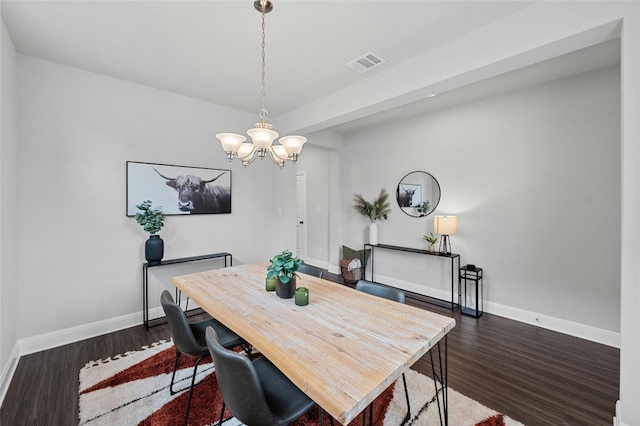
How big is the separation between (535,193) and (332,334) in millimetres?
3106

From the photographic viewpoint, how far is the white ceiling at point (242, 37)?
1.89 m

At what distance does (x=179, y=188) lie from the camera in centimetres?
339

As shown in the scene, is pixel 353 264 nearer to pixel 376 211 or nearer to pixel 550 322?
pixel 376 211

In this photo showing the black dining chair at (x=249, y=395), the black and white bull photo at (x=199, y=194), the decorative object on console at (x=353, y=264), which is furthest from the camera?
the decorative object on console at (x=353, y=264)

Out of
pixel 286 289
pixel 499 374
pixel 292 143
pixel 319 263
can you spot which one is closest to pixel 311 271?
pixel 286 289

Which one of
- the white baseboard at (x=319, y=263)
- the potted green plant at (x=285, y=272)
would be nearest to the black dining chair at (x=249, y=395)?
the potted green plant at (x=285, y=272)

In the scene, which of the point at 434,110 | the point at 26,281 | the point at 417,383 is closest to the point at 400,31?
the point at 434,110

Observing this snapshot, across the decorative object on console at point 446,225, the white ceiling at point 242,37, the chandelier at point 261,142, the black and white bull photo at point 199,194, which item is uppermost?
the white ceiling at point 242,37

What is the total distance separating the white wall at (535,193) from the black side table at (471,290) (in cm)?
11

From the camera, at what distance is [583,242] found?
2867 mm

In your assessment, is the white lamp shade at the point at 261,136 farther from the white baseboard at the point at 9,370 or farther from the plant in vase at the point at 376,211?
the plant in vase at the point at 376,211

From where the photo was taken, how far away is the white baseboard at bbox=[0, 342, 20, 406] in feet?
6.51

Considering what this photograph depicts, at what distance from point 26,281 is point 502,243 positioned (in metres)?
5.02

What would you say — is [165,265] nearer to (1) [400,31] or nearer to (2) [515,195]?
(1) [400,31]
